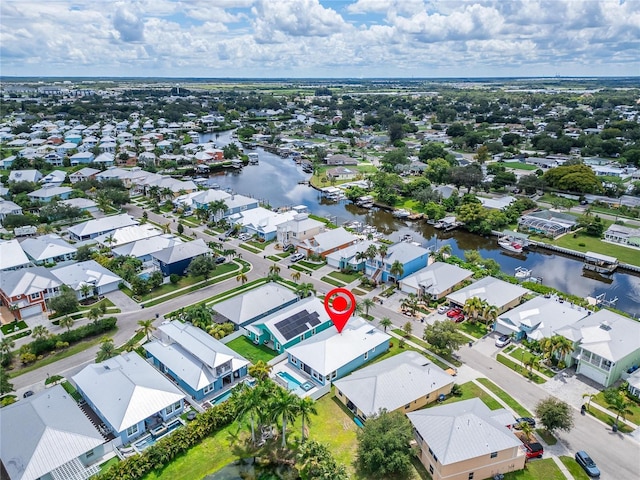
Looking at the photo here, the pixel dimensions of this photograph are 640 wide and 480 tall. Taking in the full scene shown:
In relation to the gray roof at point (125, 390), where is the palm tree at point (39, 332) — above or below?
below

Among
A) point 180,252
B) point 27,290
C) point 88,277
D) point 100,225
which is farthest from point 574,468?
point 100,225

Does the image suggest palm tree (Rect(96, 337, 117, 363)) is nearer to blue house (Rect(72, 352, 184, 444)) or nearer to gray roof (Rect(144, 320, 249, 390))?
blue house (Rect(72, 352, 184, 444))

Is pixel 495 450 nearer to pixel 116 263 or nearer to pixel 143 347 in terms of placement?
pixel 143 347

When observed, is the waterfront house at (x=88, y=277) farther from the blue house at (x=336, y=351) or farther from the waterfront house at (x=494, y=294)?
the waterfront house at (x=494, y=294)

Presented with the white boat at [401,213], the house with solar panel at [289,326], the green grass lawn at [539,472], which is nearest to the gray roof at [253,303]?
the house with solar panel at [289,326]

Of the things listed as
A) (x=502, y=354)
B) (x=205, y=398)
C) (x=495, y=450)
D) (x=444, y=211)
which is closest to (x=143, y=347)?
(x=205, y=398)
